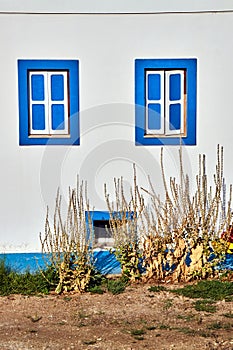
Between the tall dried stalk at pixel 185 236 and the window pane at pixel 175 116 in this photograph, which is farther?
the window pane at pixel 175 116

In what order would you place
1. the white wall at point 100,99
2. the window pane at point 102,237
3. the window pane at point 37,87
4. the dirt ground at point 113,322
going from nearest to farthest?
1. the dirt ground at point 113,322
2. the white wall at point 100,99
3. the window pane at point 37,87
4. the window pane at point 102,237

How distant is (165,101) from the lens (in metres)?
7.66

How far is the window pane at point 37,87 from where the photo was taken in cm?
758

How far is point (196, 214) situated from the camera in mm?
7266

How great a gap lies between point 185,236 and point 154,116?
5.64 ft

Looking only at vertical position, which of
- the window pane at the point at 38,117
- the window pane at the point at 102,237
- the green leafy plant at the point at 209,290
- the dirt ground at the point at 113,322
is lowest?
the dirt ground at the point at 113,322

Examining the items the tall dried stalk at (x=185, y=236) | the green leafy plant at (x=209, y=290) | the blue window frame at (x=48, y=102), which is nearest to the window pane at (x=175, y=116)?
the tall dried stalk at (x=185, y=236)

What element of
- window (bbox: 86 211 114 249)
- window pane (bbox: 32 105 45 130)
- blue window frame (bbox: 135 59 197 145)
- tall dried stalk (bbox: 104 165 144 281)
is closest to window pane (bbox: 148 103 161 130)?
blue window frame (bbox: 135 59 197 145)

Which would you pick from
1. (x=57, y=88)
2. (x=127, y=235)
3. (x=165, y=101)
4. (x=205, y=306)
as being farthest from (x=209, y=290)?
(x=57, y=88)

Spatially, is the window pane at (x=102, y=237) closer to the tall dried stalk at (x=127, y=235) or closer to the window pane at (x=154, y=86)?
the tall dried stalk at (x=127, y=235)

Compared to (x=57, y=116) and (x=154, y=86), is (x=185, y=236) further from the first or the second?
(x=57, y=116)

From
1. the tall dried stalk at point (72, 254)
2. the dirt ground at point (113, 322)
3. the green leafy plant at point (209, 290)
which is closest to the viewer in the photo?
the dirt ground at point (113, 322)

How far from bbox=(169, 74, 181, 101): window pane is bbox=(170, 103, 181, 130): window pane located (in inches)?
4.4

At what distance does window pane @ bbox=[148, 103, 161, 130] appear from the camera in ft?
25.2
